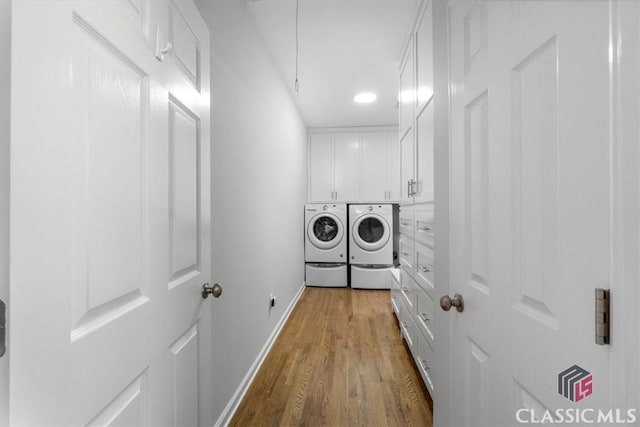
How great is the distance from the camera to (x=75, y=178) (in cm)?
53

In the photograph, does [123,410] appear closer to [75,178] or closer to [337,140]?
[75,178]

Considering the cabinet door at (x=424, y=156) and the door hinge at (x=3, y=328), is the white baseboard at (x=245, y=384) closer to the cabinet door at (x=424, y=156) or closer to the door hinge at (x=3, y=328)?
the door hinge at (x=3, y=328)

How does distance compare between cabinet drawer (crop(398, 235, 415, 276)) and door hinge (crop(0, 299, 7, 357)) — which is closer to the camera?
door hinge (crop(0, 299, 7, 357))

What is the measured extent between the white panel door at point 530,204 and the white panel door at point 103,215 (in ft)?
2.88

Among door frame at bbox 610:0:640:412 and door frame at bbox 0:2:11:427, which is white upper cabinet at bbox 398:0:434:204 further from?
door frame at bbox 0:2:11:427

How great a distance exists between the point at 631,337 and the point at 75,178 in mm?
928

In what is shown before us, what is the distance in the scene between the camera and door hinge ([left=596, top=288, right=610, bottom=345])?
0.45 m

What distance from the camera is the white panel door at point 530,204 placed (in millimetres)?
487

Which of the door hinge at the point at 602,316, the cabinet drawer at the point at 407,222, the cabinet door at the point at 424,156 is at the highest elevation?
the cabinet door at the point at 424,156

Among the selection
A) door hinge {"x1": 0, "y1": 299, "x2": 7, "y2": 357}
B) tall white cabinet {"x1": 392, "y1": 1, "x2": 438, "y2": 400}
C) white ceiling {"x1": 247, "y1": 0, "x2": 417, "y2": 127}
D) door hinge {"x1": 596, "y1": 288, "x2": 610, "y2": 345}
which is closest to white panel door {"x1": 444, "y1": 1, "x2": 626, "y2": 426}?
door hinge {"x1": 596, "y1": 288, "x2": 610, "y2": 345}

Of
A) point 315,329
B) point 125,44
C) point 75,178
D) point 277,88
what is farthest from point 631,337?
point 277,88

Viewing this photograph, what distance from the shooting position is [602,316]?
46 centimetres

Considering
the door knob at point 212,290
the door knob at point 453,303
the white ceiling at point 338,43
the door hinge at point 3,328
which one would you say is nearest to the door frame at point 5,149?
the door hinge at point 3,328

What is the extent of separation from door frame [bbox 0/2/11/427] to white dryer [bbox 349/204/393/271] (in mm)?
4066
